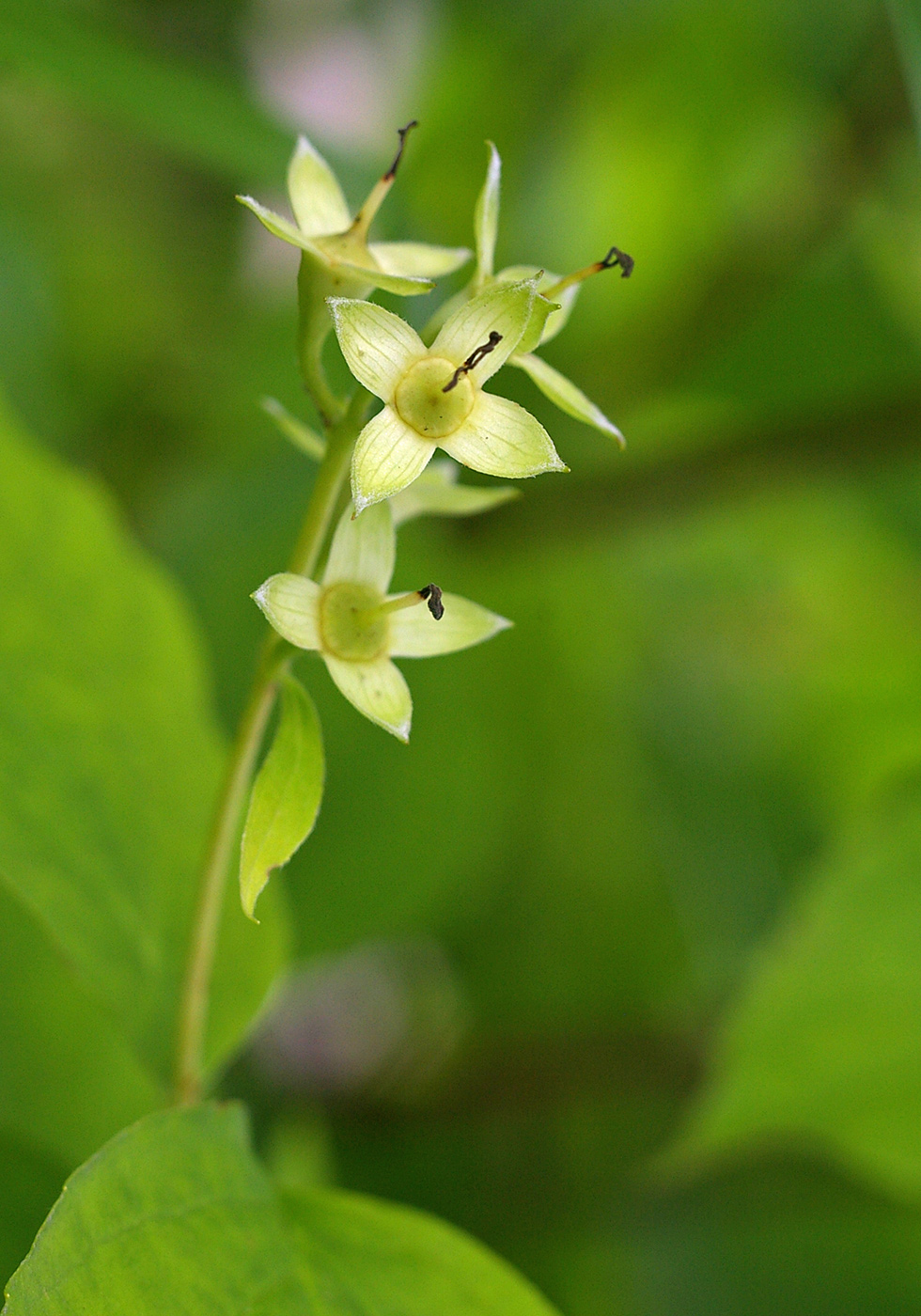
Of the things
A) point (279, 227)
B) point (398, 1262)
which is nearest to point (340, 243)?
point (279, 227)

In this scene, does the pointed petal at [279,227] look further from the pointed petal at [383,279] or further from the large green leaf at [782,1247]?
the large green leaf at [782,1247]

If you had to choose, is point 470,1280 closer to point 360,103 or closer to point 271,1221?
point 271,1221

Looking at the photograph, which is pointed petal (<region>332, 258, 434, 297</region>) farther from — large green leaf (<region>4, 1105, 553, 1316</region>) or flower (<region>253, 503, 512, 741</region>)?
large green leaf (<region>4, 1105, 553, 1316</region>)

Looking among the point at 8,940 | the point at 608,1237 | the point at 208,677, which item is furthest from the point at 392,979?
the point at 8,940

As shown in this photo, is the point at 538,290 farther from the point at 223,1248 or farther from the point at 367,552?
the point at 223,1248

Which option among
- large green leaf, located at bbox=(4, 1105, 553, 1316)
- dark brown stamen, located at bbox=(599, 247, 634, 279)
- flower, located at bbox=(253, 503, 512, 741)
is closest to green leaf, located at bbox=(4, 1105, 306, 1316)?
large green leaf, located at bbox=(4, 1105, 553, 1316)

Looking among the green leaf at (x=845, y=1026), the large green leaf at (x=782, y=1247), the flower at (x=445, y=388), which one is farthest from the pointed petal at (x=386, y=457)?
the large green leaf at (x=782, y=1247)

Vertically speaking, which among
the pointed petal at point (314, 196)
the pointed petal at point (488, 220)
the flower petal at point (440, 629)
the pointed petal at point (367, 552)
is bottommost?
the flower petal at point (440, 629)
